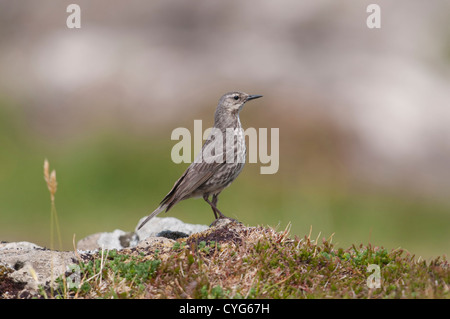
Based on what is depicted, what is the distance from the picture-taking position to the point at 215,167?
884 cm

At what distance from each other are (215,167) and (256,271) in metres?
2.76

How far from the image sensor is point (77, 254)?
22.1ft

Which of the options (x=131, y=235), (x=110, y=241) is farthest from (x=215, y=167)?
(x=110, y=241)

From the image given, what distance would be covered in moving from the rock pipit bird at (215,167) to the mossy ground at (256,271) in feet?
5.10

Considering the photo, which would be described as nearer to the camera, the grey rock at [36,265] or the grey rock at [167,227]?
the grey rock at [36,265]

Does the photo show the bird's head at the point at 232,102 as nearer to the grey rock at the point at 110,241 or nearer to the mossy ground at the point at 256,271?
the grey rock at the point at 110,241

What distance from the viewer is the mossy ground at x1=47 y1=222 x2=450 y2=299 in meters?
5.98

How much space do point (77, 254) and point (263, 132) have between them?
1257 centimetres

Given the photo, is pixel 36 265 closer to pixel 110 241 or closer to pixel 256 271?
pixel 256 271

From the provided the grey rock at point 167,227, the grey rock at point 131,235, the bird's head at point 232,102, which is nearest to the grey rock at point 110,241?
the grey rock at point 131,235

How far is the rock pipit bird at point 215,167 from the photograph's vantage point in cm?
870
